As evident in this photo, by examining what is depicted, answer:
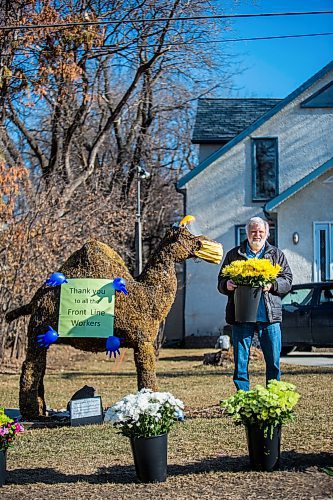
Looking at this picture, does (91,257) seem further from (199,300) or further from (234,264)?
(199,300)

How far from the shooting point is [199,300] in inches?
926

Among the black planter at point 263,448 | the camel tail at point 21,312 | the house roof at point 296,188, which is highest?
the house roof at point 296,188

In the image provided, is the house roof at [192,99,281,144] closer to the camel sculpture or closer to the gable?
the gable

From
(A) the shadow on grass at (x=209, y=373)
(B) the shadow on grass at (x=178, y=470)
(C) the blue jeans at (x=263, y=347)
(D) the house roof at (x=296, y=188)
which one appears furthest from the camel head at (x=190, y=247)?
(D) the house roof at (x=296, y=188)

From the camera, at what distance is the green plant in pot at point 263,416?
225 inches

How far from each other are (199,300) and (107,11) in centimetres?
935

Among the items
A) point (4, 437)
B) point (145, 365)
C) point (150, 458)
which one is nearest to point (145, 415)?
point (150, 458)

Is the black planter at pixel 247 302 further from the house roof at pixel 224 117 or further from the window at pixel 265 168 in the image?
the house roof at pixel 224 117

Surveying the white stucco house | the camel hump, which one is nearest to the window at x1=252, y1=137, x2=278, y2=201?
the white stucco house

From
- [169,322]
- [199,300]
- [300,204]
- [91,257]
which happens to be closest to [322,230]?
[300,204]

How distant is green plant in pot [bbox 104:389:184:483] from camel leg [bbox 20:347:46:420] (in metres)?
2.99

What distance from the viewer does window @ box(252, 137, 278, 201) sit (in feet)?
76.1

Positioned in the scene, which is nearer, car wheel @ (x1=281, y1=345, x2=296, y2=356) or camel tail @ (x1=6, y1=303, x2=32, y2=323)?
camel tail @ (x1=6, y1=303, x2=32, y2=323)

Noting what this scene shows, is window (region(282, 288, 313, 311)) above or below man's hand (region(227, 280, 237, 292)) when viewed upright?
above
